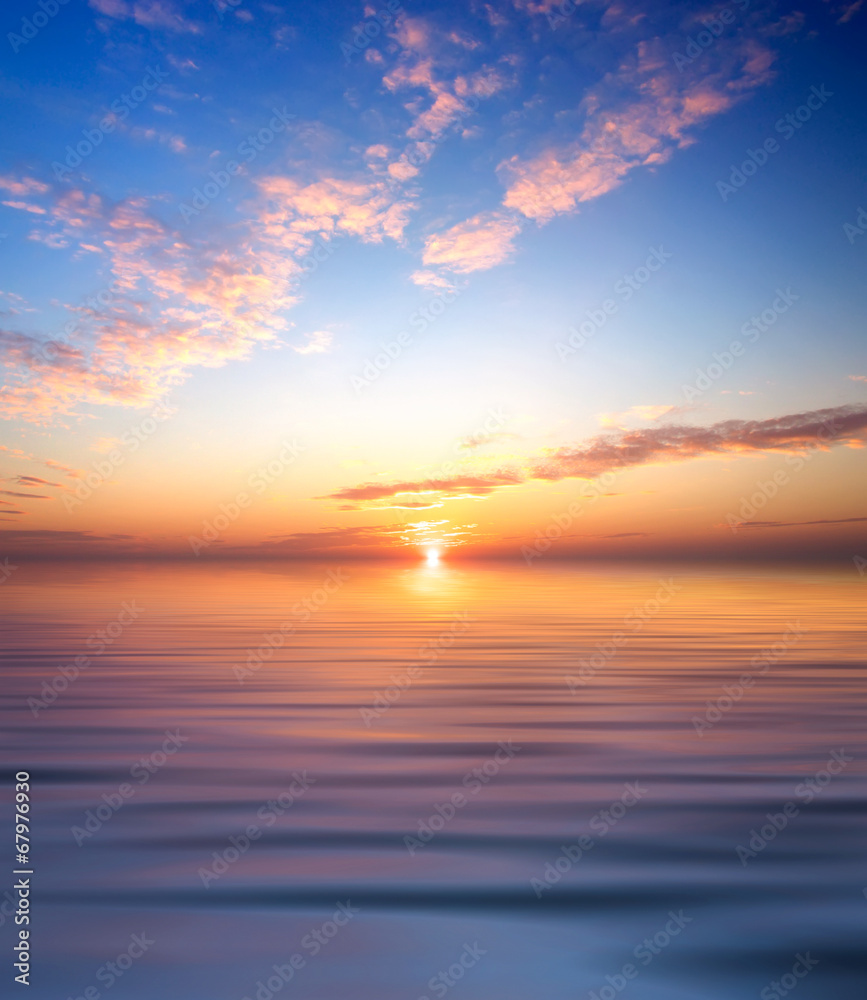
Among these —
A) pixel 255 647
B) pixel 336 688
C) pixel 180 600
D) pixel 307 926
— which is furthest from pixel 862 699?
pixel 180 600

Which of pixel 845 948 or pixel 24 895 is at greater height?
pixel 24 895

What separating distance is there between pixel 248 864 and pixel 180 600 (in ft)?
57.5

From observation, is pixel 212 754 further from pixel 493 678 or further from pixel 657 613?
pixel 657 613

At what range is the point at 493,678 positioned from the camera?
8164 mm

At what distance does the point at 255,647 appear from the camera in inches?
415

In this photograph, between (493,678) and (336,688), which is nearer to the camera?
(336,688)

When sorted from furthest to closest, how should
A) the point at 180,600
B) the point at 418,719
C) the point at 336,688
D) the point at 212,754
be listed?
the point at 180,600, the point at 336,688, the point at 418,719, the point at 212,754

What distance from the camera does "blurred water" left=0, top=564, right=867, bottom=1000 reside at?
105 inches

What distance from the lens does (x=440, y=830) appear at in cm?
384

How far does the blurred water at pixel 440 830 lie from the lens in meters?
2.67

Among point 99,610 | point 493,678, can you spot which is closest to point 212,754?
point 493,678

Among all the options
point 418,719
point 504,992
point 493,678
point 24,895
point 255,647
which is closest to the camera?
point 504,992

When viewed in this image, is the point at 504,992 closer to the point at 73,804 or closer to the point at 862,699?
the point at 73,804

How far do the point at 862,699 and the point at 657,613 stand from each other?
939 cm
